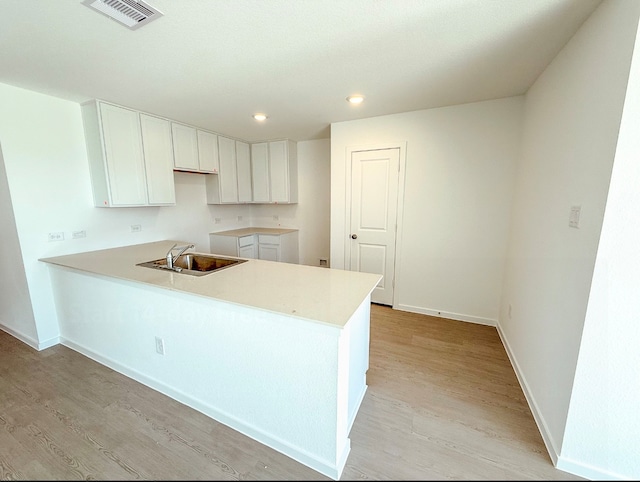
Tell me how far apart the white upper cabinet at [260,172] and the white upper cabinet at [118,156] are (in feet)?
5.03

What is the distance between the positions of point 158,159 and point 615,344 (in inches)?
148

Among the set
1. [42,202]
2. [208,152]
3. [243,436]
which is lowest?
[243,436]

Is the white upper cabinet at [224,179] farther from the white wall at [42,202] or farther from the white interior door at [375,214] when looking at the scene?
the white interior door at [375,214]

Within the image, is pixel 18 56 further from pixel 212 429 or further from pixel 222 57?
pixel 212 429

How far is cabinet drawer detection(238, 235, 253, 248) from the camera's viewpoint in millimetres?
3809

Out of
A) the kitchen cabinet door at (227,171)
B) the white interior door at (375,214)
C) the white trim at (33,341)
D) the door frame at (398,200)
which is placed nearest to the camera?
the white trim at (33,341)

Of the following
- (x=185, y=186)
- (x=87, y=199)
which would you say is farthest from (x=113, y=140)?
(x=185, y=186)

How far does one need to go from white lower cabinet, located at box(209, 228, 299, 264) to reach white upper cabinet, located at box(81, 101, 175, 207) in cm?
119

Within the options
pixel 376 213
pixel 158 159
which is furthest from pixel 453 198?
pixel 158 159

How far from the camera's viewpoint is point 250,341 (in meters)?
1.34

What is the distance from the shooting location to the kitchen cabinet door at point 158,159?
2691mm

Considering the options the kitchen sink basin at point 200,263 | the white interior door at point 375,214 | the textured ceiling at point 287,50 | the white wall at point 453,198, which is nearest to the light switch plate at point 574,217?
the textured ceiling at point 287,50

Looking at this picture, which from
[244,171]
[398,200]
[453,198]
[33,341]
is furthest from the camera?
[244,171]

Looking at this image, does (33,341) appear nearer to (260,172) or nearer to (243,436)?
(243,436)
